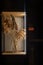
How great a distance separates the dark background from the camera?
5.43 feet

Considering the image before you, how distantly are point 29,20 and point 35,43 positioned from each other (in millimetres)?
237

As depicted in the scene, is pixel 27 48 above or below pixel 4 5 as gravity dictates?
below

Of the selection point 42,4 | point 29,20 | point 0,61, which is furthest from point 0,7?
point 0,61

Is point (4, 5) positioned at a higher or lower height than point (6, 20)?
higher

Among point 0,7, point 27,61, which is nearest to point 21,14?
point 0,7

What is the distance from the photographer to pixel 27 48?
165 centimetres

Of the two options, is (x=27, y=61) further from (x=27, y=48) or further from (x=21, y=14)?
(x=21, y=14)

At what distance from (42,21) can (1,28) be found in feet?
1.36

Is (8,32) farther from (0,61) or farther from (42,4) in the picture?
(42,4)

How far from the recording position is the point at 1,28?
65.0 inches

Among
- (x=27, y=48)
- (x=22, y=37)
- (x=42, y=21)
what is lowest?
(x=27, y=48)

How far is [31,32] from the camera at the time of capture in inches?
65.4

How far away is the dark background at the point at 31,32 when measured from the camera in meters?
1.65

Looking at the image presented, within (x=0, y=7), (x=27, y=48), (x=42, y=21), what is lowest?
(x=27, y=48)
